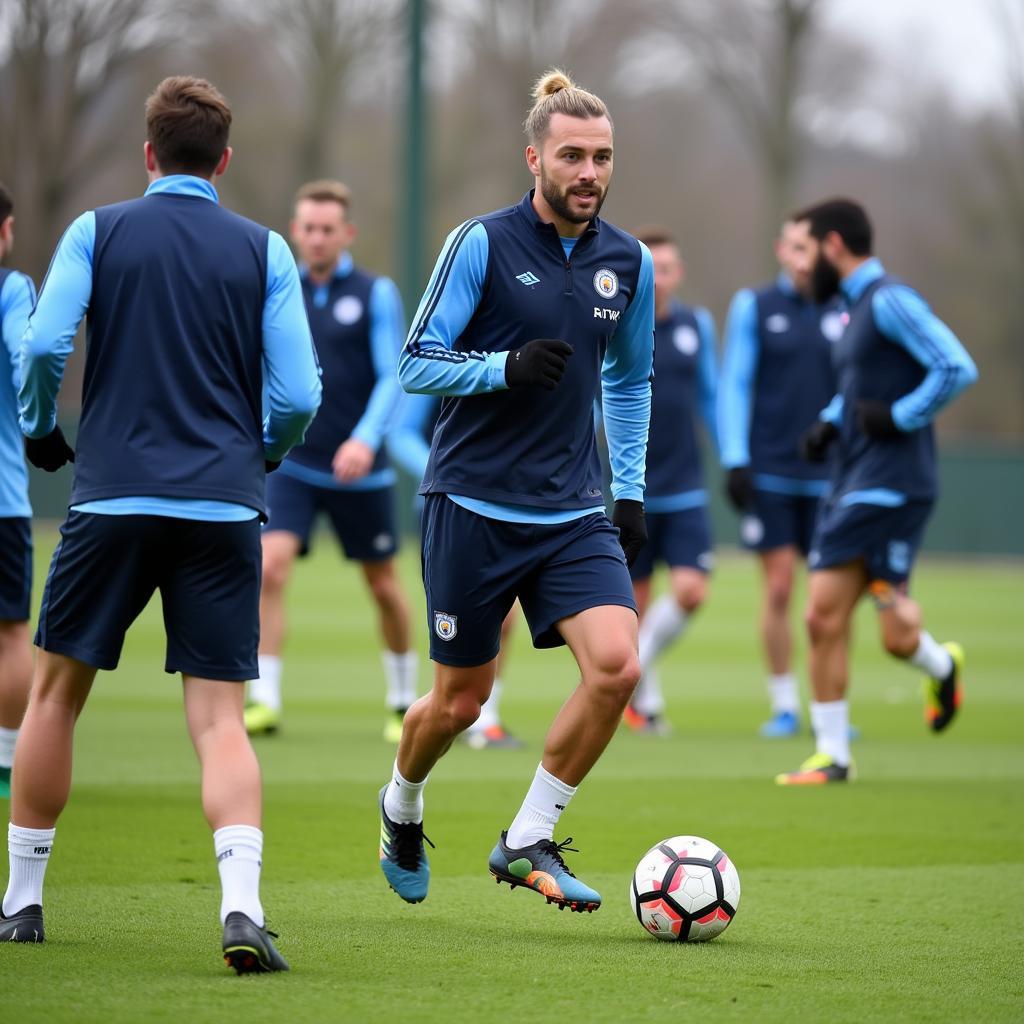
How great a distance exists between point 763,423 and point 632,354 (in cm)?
518

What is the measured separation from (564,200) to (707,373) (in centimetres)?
550

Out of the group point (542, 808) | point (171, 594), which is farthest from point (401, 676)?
point (171, 594)

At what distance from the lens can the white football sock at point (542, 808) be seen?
17.1ft

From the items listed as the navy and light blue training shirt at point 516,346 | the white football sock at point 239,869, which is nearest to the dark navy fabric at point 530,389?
the navy and light blue training shirt at point 516,346

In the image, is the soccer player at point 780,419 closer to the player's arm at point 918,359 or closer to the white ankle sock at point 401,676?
the white ankle sock at point 401,676

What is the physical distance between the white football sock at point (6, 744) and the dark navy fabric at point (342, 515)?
111 inches

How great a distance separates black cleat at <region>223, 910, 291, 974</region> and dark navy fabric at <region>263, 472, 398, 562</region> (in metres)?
5.21

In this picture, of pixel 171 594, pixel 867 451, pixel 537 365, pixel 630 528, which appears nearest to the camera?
pixel 171 594

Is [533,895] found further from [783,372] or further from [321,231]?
[783,372]

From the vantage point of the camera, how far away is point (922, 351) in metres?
7.94

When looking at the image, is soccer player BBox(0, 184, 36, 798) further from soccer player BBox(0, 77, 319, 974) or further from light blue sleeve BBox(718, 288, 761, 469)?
light blue sleeve BBox(718, 288, 761, 469)

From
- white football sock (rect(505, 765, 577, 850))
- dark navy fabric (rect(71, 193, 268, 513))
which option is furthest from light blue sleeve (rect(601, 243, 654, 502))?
dark navy fabric (rect(71, 193, 268, 513))

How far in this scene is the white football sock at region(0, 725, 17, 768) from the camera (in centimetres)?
684

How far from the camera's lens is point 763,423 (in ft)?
34.7
